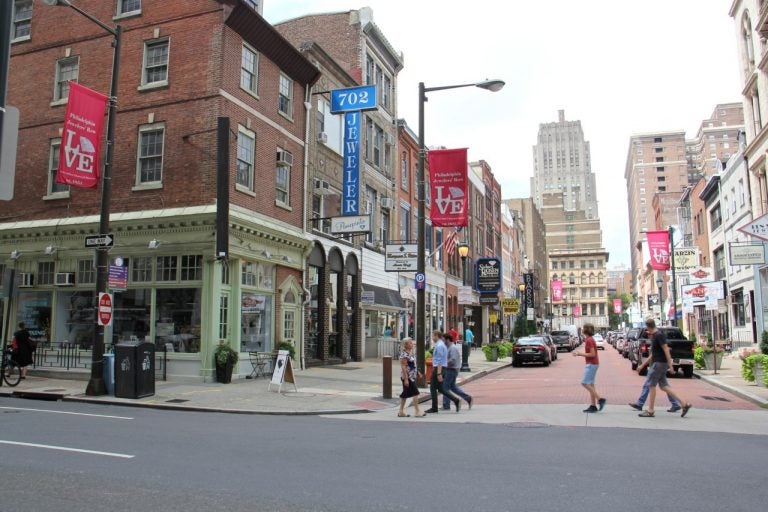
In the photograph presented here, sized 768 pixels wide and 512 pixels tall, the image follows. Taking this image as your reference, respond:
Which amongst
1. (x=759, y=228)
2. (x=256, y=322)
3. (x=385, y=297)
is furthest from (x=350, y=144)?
(x=759, y=228)

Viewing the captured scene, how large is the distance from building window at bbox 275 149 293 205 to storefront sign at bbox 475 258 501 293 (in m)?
30.0

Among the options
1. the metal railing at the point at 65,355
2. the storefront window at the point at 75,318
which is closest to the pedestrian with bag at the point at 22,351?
the metal railing at the point at 65,355

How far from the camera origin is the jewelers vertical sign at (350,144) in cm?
2373

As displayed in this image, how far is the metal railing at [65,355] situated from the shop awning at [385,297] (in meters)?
11.8

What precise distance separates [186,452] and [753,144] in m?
31.8

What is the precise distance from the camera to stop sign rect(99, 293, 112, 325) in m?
15.0

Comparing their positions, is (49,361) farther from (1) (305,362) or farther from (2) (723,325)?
(2) (723,325)

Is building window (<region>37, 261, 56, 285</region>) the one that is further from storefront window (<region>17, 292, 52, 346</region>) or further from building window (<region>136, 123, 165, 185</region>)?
building window (<region>136, 123, 165, 185</region>)

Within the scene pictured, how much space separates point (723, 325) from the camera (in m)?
42.3

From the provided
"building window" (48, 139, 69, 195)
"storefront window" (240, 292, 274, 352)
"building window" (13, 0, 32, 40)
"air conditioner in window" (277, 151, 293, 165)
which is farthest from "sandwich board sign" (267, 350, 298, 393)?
"building window" (13, 0, 32, 40)

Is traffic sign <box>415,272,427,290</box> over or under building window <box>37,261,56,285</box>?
under

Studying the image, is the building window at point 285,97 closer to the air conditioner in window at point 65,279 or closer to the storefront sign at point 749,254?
the air conditioner in window at point 65,279

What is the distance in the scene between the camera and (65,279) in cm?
1981

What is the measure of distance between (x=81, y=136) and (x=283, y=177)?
23.5ft
